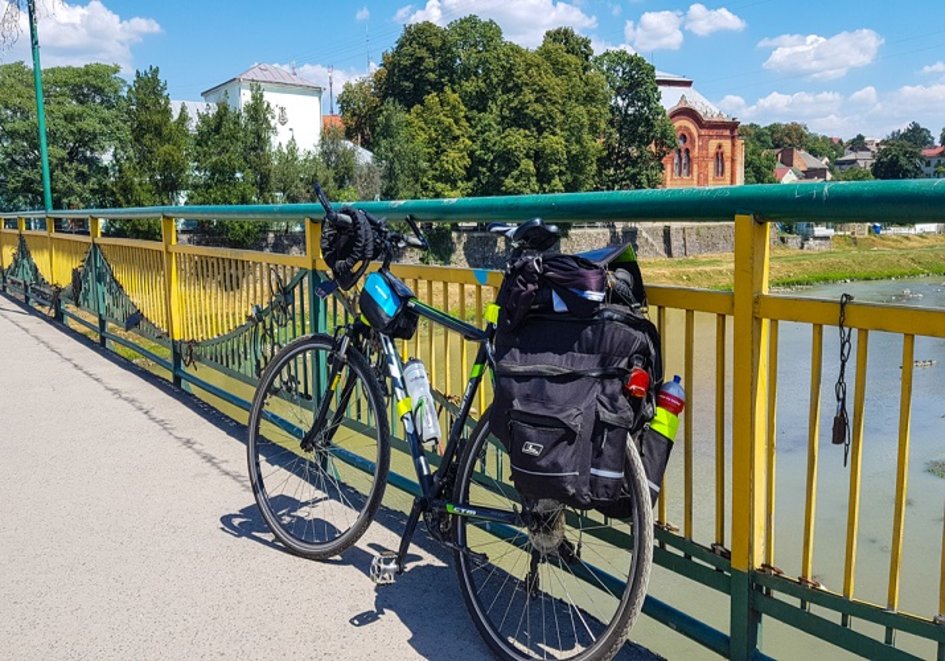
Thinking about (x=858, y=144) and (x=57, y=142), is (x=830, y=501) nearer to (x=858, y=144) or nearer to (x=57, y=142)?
(x=57, y=142)

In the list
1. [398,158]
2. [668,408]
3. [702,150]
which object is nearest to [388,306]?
[668,408]

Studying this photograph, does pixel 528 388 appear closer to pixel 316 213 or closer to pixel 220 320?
pixel 316 213

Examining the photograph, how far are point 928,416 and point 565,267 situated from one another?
1313cm

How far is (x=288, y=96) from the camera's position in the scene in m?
54.9

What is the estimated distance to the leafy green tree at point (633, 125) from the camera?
171 feet

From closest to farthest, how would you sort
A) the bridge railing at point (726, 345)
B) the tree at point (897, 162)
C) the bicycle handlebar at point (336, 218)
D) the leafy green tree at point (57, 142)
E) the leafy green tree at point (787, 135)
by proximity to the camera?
the bridge railing at point (726, 345) → the bicycle handlebar at point (336, 218) → the leafy green tree at point (57, 142) → the tree at point (897, 162) → the leafy green tree at point (787, 135)

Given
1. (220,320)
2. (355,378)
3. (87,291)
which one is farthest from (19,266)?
(355,378)

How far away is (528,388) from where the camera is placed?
2.20m

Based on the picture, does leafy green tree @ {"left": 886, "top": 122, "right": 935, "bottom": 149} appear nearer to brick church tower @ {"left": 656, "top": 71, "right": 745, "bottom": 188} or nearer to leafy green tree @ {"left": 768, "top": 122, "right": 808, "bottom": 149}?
leafy green tree @ {"left": 768, "top": 122, "right": 808, "bottom": 149}

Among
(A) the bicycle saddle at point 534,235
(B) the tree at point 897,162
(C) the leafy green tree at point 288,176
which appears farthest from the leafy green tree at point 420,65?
(B) the tree at point 897,162

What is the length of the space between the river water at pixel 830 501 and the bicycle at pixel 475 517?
577mm

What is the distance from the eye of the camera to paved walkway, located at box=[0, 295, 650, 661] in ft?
8.85

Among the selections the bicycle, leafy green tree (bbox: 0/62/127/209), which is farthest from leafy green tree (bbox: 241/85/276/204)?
the bicycle

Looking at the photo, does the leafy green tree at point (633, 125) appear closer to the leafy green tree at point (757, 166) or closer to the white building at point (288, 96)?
the white building at point (288, 96)
